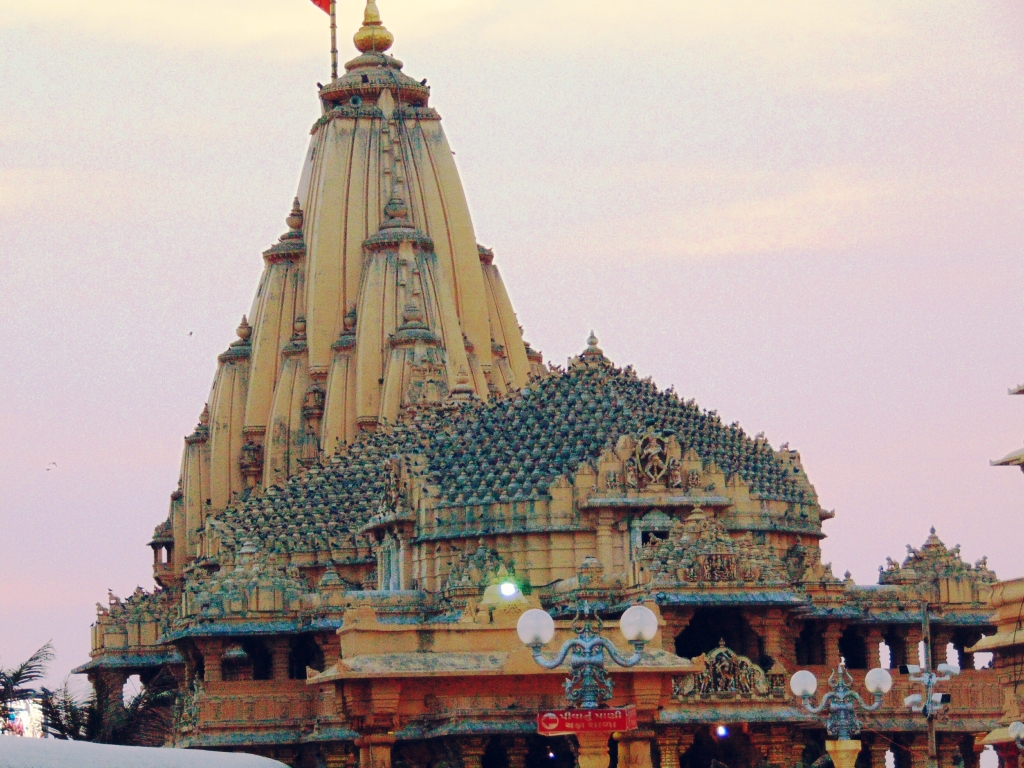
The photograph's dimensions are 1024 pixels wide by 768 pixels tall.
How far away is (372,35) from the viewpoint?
126 metres

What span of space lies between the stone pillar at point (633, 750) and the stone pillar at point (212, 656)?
25.7 metres

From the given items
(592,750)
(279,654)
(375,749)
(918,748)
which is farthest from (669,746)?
(592,750)

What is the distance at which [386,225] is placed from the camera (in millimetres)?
118625

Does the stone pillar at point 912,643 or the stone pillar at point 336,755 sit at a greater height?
the stone pillar at point 912,643

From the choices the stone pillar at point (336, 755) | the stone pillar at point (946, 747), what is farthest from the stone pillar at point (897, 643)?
the stone pillar at point (336, 755)

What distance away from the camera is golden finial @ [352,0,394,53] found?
126m

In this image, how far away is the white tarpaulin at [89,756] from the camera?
4966cm

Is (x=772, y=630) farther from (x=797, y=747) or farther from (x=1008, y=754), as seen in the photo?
(x=1008, y=754)

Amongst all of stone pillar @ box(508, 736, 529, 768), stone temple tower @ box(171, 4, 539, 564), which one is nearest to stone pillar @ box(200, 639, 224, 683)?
stone pillar @ box(508, 736, 529, 768)

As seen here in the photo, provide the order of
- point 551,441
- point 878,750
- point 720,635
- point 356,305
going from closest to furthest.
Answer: point 878,750 < point 720,635 < point 551,441 < point 356,305

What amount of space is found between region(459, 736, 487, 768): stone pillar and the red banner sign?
2490cm

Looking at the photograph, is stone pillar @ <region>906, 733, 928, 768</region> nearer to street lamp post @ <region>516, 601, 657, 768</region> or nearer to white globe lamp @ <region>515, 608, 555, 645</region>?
street lamp post @ <region>516, 601, 657, 768</region>

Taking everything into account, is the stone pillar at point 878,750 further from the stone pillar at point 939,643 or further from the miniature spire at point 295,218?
the miniature spire at point 295,218

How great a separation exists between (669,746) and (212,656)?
1663 centimetres
